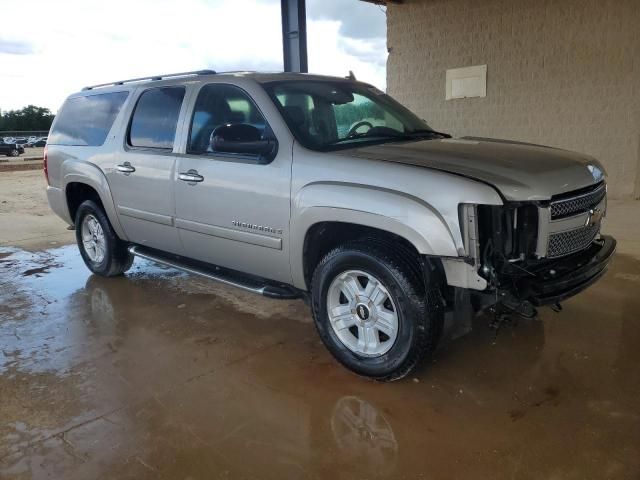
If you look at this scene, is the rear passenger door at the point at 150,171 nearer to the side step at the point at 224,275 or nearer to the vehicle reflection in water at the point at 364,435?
the side step at the point at 224,275

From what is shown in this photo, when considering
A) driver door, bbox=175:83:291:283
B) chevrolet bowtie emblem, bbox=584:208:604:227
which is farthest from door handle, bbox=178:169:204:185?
chevrolet bowtie emblem, bbox=584:208:604:227

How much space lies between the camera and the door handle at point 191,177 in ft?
13.6

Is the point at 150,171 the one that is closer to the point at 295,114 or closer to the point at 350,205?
the point at 295,114

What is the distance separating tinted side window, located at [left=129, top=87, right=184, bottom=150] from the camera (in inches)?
178

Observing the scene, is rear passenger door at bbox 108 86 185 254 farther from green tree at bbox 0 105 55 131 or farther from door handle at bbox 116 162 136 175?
green tree at bbox 0 105 55 131

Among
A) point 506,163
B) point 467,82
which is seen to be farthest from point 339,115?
point 467,82

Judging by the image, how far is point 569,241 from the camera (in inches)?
126

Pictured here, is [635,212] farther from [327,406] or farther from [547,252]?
[327,406]

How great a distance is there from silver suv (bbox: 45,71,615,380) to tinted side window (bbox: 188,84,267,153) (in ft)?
0.04

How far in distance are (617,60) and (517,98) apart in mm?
1830

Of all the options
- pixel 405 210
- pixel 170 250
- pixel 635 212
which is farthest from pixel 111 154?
pixel 635 212

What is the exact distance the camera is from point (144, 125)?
483cm

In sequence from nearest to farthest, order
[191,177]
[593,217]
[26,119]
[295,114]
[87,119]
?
1. [593,217]
2. [295,114]
3. [191,177]
4. [87,119]
5. [26,119]

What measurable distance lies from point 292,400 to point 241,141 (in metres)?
1.75
